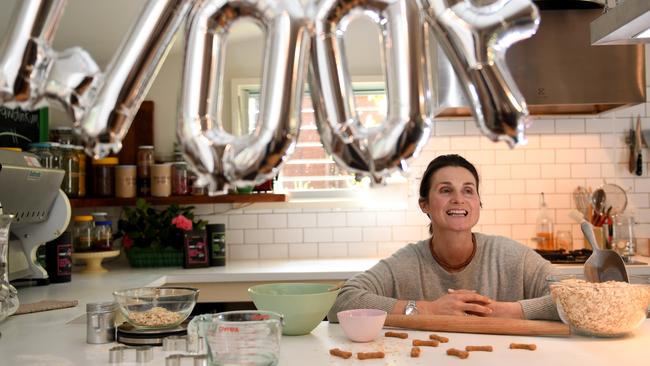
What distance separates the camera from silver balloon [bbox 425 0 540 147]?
507mm

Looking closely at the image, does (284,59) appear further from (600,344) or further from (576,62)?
(576,62)

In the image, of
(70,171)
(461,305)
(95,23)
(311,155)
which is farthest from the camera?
(311,155)

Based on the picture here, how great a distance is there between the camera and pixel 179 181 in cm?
445

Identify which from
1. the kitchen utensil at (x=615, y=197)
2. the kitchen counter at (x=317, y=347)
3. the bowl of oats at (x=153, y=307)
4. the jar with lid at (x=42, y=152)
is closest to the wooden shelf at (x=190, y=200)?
the jar with lid at (x=42, y=152)

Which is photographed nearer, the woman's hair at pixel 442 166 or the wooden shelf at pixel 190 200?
the woman's hair at pixel 442 166

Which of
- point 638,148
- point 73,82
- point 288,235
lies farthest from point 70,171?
point 73,82

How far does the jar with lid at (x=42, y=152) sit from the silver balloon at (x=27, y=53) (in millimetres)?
3717

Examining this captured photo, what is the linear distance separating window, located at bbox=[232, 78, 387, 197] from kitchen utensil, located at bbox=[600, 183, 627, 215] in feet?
4.72

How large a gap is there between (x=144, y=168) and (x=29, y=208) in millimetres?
1224

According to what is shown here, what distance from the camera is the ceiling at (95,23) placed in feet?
11.2

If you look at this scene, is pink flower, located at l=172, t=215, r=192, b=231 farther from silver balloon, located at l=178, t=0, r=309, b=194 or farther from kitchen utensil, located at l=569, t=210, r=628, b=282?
silver balloon, located at l=178, t=0, r=309, b=194

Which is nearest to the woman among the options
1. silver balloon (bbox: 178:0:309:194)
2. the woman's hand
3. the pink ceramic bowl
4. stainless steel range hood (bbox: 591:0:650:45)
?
the woman's hand

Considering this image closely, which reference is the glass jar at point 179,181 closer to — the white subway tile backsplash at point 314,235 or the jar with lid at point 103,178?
the jar with lid at point 103,178

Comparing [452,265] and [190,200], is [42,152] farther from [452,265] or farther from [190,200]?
[452,265]
